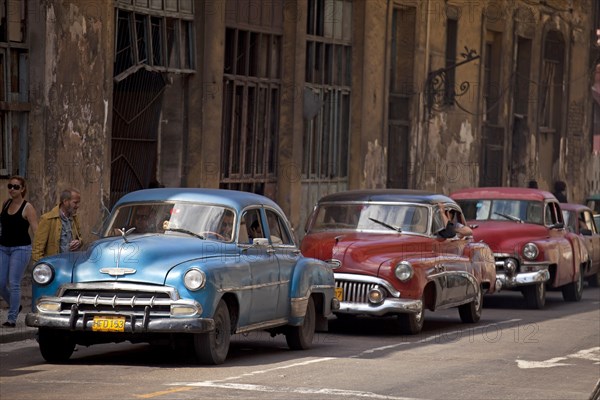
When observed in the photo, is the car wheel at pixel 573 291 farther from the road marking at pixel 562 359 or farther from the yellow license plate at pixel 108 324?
the yellow license plate at pixel 108 324

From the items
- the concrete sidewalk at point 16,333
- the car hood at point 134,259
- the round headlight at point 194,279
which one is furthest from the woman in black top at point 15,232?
the round headlight at point 194,279

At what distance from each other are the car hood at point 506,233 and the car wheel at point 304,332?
733cm

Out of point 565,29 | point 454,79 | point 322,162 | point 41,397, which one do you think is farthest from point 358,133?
point 41,397

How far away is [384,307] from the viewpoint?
1686 centimetres

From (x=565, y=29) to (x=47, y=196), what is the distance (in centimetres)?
2650

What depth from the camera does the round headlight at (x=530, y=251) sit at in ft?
73.7

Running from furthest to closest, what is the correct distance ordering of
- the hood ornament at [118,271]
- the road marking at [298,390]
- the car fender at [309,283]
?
the car fender at [309,283] → the hood ornament at [118,271] → the road marking at [298,390]

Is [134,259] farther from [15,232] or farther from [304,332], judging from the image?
[15,232]

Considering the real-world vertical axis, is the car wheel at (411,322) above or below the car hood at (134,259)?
below

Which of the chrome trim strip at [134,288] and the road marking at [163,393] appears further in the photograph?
the chrome trim strip at [134,288]

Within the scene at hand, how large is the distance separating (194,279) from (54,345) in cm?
148

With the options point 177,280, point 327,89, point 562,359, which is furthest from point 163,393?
point 327,89

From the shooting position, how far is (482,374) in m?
13.5

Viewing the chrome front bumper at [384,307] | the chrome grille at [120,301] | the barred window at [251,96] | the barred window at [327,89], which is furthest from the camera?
the barred window at [327,89]
